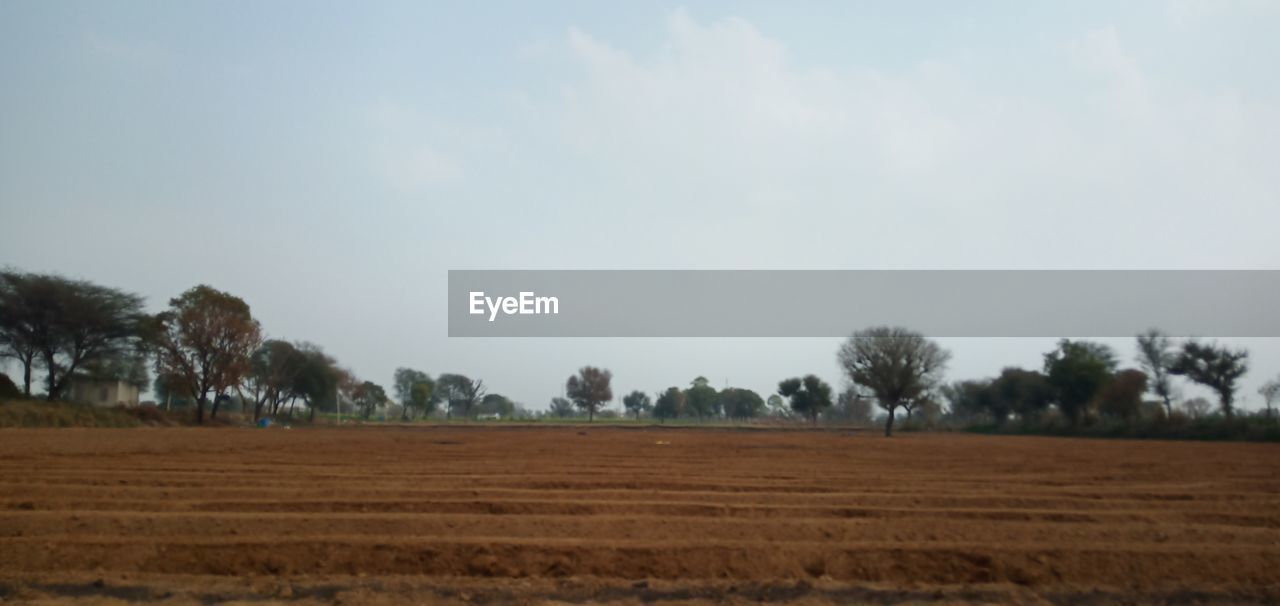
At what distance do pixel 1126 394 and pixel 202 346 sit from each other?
54443 mm

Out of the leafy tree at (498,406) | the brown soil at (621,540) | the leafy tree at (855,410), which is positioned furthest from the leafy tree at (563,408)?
the brown soil at (621,540)

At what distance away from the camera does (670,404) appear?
122m

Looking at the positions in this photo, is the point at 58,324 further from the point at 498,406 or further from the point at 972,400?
the point at 498,406

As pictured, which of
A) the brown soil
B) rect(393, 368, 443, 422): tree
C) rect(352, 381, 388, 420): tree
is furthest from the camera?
rect(393, 368, 443, 422): tree

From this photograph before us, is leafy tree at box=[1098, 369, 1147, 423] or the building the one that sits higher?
the building

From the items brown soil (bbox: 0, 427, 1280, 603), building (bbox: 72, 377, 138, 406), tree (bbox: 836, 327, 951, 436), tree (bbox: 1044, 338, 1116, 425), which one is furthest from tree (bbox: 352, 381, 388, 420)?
brown soil (bbox: 0, 427, 1280, 603)

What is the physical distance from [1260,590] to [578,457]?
44.2ft

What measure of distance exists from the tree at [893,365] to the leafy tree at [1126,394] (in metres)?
10.3

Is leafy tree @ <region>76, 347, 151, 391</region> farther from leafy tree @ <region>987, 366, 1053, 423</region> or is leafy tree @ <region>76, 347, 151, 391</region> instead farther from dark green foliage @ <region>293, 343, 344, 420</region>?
leafy tree @ <region>987, 366, 1053, 423</region>

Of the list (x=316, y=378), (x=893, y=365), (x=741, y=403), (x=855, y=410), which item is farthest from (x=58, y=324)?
(x=741, y=403)

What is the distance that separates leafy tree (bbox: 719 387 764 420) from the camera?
132500mm

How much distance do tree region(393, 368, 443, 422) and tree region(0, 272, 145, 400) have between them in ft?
166

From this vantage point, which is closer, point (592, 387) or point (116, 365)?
point (116, 365)

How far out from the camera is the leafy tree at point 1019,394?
5916 centimetres
